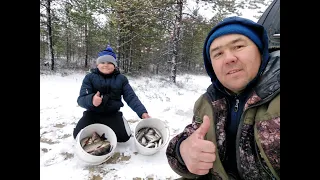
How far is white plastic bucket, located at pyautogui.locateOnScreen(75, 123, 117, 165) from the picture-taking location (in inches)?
75.4

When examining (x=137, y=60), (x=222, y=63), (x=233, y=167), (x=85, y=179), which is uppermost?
(x=137, y=60)

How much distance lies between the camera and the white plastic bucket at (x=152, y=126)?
216 centimetres

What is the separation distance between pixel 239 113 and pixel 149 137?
62.1 inches

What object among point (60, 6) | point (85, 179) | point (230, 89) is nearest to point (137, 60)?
point (60, 6)

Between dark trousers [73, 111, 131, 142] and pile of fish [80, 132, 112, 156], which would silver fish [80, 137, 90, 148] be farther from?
dark trousers [73, 111, 131, 142]

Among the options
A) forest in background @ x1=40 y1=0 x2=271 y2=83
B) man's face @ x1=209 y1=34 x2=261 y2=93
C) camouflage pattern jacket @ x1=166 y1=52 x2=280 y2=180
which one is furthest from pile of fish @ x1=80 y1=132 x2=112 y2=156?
forest in background @ x1=40 y1=0 x2=271 y2=83

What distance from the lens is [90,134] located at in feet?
7.49

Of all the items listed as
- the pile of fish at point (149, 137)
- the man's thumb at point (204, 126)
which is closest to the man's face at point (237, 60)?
the man's thumb at point (204, 126)

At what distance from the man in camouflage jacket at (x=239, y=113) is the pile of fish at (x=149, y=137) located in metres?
1.25
